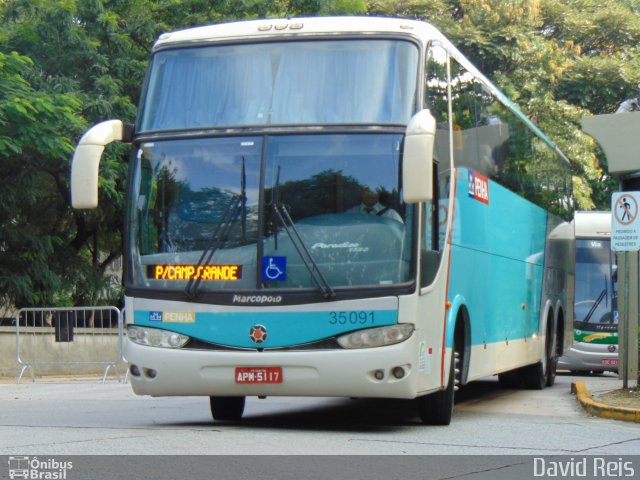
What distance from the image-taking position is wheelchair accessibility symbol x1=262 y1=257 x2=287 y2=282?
10.8m

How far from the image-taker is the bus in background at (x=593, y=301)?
2834 cm

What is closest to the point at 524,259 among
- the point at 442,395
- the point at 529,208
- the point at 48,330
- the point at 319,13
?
the point at 529,208

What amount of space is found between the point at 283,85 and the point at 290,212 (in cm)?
125

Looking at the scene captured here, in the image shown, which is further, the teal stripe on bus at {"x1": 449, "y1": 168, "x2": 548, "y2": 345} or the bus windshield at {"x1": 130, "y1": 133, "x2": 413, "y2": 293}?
the teal stripe on bus at {"x1": 449, "y1": 168, "x2": 548, "y2": 345}

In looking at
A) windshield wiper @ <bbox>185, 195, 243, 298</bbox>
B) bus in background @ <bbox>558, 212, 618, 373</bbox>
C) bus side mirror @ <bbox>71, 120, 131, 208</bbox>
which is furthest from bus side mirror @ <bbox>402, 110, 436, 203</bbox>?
bus in background @ <bbox>558, 212, 618, 373</bbox>

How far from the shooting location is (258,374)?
10711 mm

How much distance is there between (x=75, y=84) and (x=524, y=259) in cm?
1269

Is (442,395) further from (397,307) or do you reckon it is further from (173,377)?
(173,377)

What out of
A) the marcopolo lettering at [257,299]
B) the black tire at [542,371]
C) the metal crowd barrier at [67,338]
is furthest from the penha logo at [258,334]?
the metal crowd barrier at [67,338]

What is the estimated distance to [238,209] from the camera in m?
10.9

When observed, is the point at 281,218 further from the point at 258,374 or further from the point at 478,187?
the point at 478,187

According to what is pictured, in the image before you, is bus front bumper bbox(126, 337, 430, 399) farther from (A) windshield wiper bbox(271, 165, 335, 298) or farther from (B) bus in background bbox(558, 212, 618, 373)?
(B) bus in background bbox(558, 212, 618, 373)
